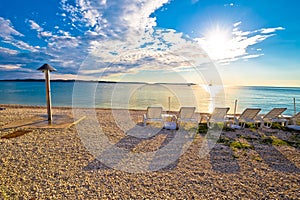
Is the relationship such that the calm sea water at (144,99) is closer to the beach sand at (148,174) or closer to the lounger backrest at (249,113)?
the lounger backrest at (249,113)

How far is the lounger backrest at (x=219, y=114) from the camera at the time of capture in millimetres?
6273

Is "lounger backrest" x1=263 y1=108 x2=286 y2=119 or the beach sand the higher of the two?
"lounger backrest" x1=263 y1=108 x2=286 y2=119

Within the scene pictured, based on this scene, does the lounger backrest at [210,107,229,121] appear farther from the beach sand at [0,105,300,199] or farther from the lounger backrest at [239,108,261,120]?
the beach sand at [0,105,300,199]

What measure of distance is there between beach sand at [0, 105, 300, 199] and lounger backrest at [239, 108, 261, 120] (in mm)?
1922

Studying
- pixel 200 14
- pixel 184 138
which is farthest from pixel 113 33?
pixel 184 138

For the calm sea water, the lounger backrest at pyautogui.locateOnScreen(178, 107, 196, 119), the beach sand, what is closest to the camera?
the beach sand

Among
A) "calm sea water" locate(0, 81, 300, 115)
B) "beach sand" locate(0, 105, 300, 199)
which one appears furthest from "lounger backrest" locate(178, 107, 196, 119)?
"calm sea water" locate(0, 81, 300, 115)

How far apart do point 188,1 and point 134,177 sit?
7418 millimetres

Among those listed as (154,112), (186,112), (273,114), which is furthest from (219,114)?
(154,112)

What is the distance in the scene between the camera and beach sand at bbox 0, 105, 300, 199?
8.11 ft

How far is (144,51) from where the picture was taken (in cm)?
726

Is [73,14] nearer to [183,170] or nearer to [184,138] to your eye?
[184,138]

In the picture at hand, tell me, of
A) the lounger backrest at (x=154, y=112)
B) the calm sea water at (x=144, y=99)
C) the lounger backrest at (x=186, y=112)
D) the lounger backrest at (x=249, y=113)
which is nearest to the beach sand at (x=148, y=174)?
the lounger backrest at (x=186, y=112)

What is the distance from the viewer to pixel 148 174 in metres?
3.04
